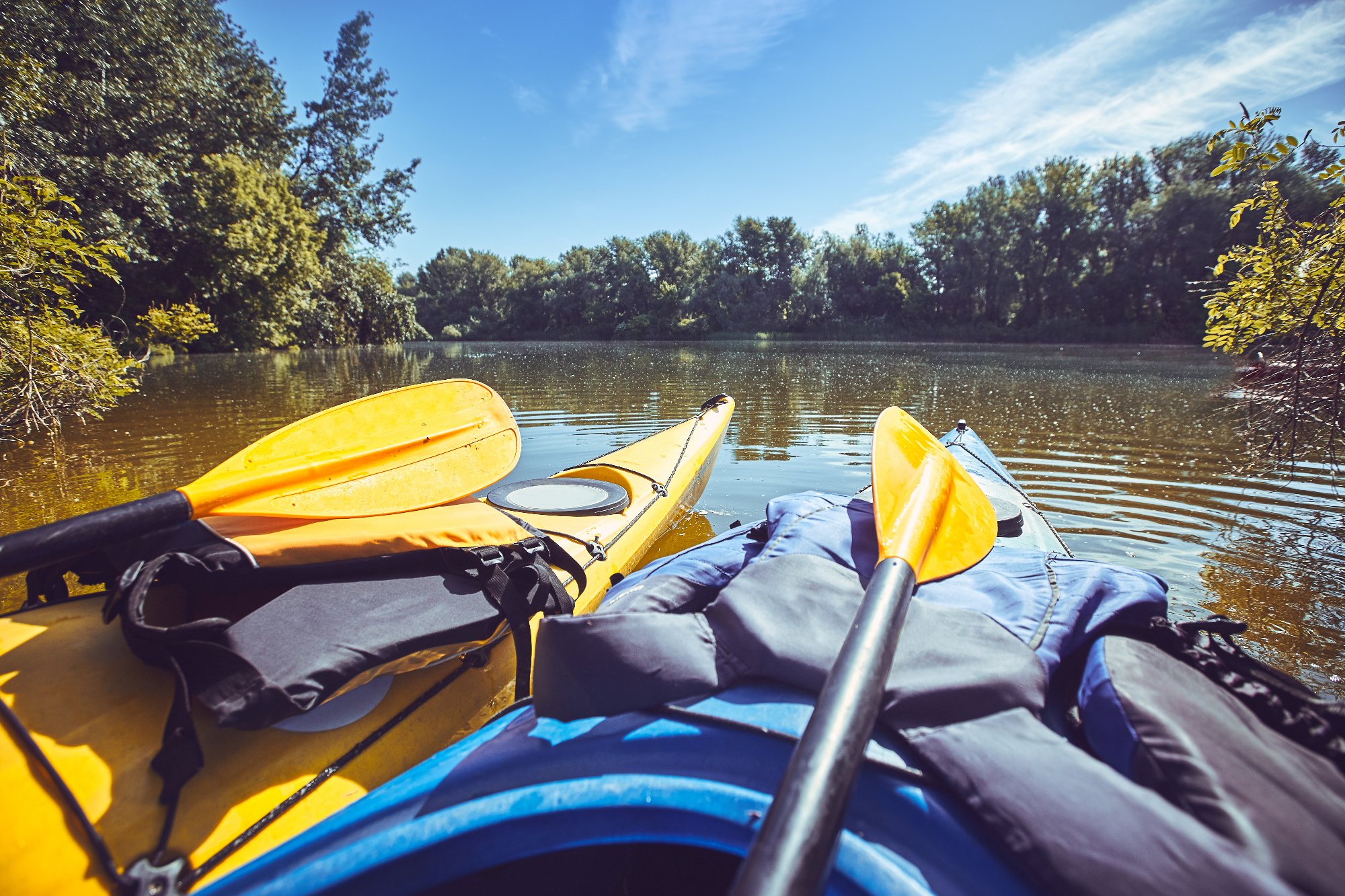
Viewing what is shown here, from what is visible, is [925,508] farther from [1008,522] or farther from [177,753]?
[177,753]

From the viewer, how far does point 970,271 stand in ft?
121

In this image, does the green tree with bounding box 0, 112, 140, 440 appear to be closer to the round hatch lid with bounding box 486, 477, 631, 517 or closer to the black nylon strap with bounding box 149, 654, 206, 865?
the round hatch lid with bounding box 486, 477, 631, 517

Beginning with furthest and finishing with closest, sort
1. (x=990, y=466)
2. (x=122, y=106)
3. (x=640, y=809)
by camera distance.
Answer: (x=122, y=106)
(x=990, y=466)
(x=640, y=809)

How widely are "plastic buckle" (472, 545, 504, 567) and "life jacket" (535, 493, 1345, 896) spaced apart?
446 millimetres

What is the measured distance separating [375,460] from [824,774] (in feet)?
7.05

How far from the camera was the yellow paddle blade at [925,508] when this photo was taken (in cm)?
154

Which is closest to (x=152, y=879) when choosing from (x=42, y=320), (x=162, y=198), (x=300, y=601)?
(x=300, y=601)

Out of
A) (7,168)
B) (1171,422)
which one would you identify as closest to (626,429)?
(7,168)

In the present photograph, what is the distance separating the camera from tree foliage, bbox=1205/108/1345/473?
8.02ft

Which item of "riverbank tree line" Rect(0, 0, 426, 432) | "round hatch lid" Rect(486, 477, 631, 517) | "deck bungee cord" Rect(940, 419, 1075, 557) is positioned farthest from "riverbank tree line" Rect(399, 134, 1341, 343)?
"round hatch lid" Rect(486, 477, 631, 517)

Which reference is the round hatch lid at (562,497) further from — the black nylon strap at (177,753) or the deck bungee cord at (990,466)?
the deck bungee cord at (990,466)

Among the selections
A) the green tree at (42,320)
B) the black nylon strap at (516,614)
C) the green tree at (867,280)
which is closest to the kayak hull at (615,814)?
the black nylon strap at (516,614)

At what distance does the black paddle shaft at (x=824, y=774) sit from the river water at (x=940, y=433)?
2.67 m

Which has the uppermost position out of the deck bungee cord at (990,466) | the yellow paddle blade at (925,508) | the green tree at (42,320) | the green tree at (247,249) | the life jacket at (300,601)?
the green tree at (247,249)
